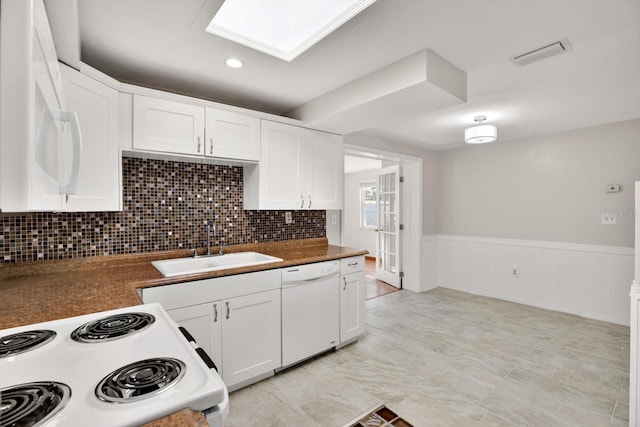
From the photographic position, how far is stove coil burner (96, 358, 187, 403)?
0.65m

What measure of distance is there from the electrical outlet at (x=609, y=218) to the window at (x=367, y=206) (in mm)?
4463

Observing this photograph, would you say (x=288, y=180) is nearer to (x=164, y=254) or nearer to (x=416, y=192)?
(x=164, y=254)

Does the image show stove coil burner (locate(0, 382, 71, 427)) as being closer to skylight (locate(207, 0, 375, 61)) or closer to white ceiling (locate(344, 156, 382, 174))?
skylight (locate(207, 0, 375, 61))

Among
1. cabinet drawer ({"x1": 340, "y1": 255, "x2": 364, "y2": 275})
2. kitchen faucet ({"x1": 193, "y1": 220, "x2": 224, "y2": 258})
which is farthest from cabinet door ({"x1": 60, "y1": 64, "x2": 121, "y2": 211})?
cabinet drawer ({"x1": 340, "y1": 255, "x2": 364, "y2": 275})

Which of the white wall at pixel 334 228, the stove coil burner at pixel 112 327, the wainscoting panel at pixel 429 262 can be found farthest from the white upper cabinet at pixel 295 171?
the wainscoting panel at pixel 429 262

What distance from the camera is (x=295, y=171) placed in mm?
2812

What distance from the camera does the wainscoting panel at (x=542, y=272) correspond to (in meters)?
3.46

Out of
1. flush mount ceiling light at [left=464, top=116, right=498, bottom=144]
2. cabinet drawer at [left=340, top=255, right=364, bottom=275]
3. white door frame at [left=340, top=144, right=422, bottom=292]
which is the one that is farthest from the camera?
white door frame at [left=340, top=144, right=422, bottom=292]

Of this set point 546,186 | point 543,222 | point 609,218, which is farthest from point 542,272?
point 546,186

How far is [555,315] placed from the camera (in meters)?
3.71

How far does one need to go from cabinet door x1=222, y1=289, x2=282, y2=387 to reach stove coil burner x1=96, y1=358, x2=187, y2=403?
1272 millimetres

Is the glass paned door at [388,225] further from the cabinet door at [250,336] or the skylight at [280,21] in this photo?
the skylight at [280,21]

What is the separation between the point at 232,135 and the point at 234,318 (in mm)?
1403

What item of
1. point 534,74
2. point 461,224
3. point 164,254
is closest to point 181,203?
point 164,254
